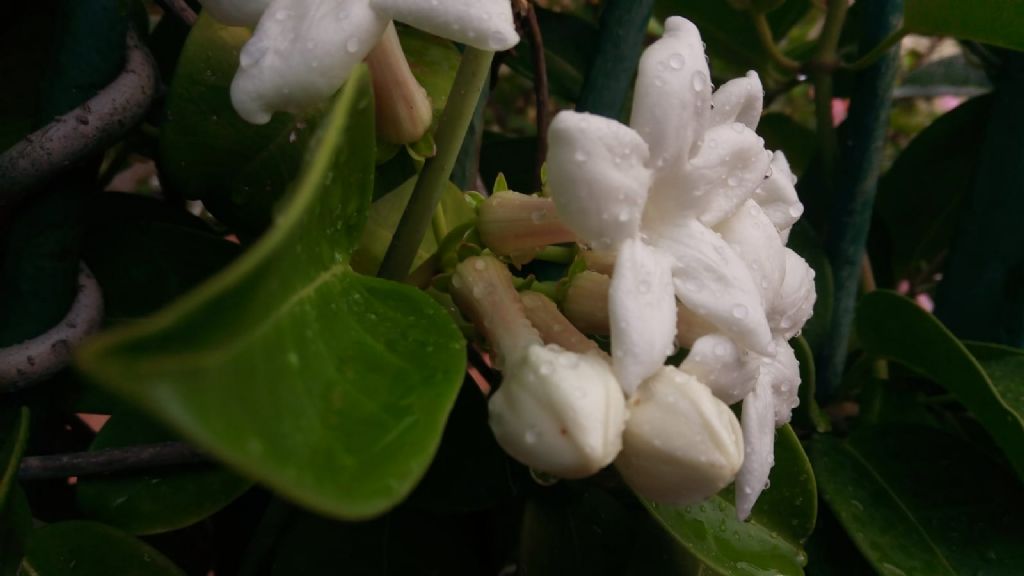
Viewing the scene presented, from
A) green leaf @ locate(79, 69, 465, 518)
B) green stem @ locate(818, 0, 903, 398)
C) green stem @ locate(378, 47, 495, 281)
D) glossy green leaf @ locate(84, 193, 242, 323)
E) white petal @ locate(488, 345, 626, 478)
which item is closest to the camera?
green leaf @ locate(79, 69, 465, 518)

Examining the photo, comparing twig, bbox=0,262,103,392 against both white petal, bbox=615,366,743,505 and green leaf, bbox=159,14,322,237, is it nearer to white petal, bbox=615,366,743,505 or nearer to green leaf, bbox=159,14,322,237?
green leaf, bbox=159,14,322,237

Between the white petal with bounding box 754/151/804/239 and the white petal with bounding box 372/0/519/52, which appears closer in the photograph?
the white petal with bounding box 372/0/519/52

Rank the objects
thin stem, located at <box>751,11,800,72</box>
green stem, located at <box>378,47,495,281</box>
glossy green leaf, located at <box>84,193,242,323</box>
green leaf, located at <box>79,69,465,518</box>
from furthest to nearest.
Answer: thin stem, located at <box>751,11,800,72</box> → glossy green leaf, located at <box>84,193,242,323</box> → green stem, located at <box>378,47,495,281</box> → green leaf, located at <box>79,69,465,518</box>

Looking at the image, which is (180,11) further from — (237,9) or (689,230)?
(689,230)

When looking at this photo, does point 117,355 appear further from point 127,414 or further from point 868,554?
point 868,554

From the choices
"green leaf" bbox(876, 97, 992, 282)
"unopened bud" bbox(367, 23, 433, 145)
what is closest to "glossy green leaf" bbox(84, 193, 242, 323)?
"unopened bud" bbox(367, 23, 433, 145)

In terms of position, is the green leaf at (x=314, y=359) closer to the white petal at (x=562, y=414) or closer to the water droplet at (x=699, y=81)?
the white petal at (x=562, y=414)

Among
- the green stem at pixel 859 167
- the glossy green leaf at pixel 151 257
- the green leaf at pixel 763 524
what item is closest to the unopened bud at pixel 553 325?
the green leaf at pixel 763 524
